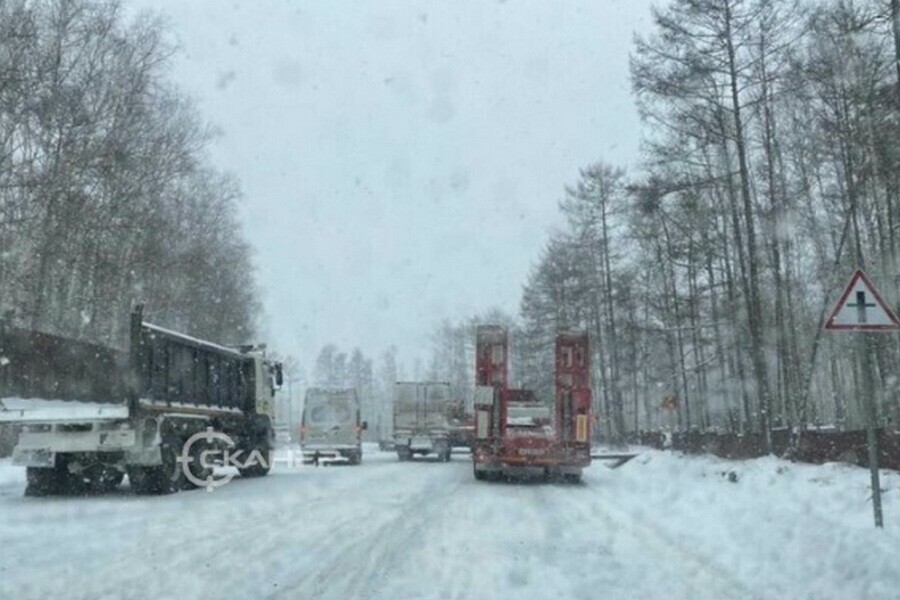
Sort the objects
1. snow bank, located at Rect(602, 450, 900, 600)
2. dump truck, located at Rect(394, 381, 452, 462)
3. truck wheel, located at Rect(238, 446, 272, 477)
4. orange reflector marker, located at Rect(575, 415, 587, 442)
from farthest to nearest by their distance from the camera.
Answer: dump truck, located at Rect(394, 381, 452, 462) → truck wheel, located at Rect(238, 446, 272, 477) → orange reflector marker, located at Rect(575, 415, 587, 442) → snow bank, located at Rect(602, 450, 900, 600)

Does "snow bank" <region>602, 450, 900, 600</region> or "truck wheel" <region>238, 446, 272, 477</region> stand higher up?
"truck wheel" <region>238, 446, 272, 477</region>

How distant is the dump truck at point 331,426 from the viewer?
34812 millimetres

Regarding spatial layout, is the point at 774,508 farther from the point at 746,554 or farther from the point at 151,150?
the point at 151,150

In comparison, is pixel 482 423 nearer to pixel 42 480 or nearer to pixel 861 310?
pixel 42 480

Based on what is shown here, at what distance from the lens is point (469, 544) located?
34.0 ft

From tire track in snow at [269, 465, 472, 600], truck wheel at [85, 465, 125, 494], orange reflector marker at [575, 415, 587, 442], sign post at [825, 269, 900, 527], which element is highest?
sign post at [825, 269, 900, 527]

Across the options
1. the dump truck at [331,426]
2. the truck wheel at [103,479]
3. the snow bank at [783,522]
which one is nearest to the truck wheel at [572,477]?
the snow bank at [783,522]

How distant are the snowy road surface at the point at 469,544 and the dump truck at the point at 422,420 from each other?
787 inches

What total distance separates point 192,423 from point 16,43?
12060 mm

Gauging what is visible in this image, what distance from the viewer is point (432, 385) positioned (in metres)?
38.1

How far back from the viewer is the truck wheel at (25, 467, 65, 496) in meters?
17.2

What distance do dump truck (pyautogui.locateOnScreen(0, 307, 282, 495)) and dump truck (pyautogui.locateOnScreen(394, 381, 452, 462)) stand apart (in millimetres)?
17846

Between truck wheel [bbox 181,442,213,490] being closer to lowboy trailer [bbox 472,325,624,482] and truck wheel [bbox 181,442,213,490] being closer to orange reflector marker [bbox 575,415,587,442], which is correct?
lowboy trailer [bbox 472,325,624,482]
